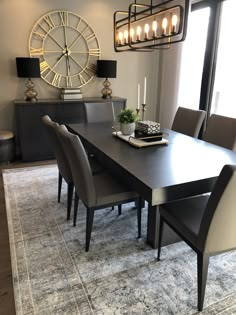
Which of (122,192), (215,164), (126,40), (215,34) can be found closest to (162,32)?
(126,40)

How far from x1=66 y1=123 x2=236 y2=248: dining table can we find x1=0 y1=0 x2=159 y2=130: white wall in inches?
79.0

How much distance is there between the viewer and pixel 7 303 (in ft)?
5.39

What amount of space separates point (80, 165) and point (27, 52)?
9.83 ft

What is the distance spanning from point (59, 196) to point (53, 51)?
2556 millimetres

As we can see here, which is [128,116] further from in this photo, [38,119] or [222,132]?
[38,119]

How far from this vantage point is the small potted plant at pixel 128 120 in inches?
101

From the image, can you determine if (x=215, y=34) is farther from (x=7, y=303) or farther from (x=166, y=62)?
(x=7, y=303)

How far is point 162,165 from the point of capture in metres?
1.85

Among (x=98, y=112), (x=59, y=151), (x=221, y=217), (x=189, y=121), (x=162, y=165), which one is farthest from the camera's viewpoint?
(x=98, y=112)

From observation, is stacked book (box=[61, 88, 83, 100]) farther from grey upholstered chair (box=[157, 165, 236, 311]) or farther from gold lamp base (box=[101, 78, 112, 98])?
grey upholstered chair (box=[157, 165, 236, 311])

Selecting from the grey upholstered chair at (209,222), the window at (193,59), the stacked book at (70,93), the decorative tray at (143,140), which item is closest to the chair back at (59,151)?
the decorative tray at (143,140)

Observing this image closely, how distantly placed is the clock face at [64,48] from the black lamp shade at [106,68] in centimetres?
27

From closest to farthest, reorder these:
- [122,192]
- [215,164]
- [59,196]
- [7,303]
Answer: [7,303], [215,164], [122,192], [59,196]

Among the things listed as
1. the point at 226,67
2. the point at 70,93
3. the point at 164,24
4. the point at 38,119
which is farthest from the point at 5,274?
the point at 226,67
